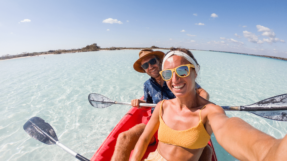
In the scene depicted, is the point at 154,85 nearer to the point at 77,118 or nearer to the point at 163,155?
the point at 163,155

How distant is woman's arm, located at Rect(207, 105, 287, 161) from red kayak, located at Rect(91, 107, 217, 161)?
140 cm

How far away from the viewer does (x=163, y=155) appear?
4.57 ft

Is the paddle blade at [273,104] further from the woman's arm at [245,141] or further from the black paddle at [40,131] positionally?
the black paddle at [40,131]

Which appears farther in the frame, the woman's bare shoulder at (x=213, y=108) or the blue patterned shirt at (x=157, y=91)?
the blue patterned shirt at (x=157, y=91)

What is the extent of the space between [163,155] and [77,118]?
3.98m

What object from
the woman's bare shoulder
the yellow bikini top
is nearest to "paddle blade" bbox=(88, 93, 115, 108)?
the yellow bikini top

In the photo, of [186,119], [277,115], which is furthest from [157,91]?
[277,115]

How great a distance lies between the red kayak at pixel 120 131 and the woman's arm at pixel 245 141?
4.60 ft

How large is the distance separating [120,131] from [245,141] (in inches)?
88.6

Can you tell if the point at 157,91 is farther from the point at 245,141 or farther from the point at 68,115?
the point at 68,115

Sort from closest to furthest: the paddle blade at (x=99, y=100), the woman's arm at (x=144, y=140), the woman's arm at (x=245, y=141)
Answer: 1. the woman's arm at (x=245, y=141)
2. the woman's arm at (x=144, y=140)
3. the paddle blade at (x=99, y=100)

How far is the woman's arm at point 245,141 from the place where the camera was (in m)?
0.46

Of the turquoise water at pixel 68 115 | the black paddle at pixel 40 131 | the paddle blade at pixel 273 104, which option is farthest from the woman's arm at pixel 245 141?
the black paddle at pixel 40 131

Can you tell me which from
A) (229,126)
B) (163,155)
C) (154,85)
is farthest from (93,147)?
(229,126)
